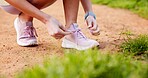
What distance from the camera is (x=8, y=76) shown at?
8.48ft

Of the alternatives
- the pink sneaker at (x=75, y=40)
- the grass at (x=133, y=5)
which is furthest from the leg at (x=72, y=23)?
the grass at (x=133, y=5)

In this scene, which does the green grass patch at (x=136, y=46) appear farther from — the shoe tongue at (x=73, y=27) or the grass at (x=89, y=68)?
the grass at (x=89, y=68)

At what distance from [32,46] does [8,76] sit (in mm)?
859

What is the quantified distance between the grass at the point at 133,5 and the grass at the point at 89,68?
3879mm

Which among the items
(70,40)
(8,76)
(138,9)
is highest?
(138,9)

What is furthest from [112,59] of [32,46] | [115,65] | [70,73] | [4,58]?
[32,46]

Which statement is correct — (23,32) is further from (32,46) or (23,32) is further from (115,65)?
(115,65)

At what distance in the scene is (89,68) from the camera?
1864 millimetres

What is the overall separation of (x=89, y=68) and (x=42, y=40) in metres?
1.90

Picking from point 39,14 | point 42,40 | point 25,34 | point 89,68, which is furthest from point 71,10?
point 89,68

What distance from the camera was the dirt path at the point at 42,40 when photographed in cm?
296

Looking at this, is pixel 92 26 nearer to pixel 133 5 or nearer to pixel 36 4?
pixel 36 4

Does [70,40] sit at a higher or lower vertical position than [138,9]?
lower

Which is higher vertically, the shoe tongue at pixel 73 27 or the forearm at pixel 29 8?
the forearm at pixel 29 8
